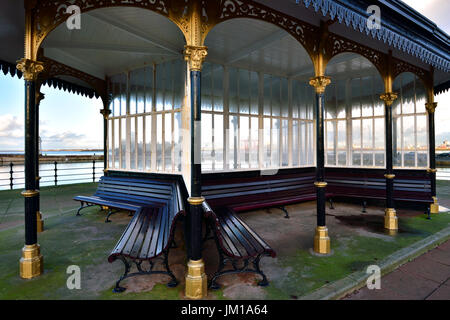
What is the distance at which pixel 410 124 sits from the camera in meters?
7.46

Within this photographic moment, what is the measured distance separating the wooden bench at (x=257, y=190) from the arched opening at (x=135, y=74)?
3.87 ft

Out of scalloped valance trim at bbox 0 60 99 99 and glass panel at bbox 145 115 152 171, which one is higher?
scalloped valance trim at bbox 0 60 99 99

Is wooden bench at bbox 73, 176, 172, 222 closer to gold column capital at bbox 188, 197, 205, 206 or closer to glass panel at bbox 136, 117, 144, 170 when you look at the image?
glass panel at bbox 136, 117, 144, 170

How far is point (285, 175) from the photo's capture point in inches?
290

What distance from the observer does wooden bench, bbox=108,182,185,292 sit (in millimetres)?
2852

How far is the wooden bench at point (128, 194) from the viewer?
5629 mm

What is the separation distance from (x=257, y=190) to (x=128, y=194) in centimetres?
344

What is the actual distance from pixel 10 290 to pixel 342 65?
8.86m

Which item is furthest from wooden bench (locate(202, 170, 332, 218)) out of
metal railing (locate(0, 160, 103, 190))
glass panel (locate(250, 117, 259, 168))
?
metal railing (locate(0, 160, 103, 190))

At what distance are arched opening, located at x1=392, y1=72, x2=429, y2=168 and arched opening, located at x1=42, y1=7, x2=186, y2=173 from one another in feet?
22.4

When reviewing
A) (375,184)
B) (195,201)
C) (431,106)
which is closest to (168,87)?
(195,201)
